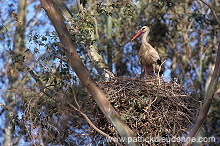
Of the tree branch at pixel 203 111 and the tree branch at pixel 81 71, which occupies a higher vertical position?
the tree branch at pixel 81 71

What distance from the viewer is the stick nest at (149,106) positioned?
8180 mm

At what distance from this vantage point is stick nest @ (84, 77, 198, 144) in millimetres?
8180

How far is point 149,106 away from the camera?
828cm

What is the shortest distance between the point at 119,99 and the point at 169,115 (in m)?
1.11

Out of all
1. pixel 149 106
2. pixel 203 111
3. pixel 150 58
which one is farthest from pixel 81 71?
pixel 150 58

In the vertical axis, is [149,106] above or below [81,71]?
below

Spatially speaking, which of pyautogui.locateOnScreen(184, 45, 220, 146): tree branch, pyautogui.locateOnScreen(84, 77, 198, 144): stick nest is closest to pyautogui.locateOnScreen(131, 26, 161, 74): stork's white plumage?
pyautogui.locateOnScreen(84, 77, 198, 144): stick nest

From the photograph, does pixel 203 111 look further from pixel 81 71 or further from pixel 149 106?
pixel 81 71

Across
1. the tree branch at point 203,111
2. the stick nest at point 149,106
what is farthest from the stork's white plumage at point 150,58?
the tree branch at point 203,111

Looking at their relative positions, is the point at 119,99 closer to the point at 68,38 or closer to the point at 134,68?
the point at 68,38

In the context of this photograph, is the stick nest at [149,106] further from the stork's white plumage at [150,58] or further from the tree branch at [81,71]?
the stork's white plumage at [150,58]

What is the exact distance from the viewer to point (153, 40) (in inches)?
594

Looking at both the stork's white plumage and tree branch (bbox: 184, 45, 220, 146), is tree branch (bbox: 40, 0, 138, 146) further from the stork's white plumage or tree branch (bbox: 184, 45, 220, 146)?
the stork's white plumage

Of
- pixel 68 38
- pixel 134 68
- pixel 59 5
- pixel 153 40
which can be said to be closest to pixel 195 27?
pixel 153 40
